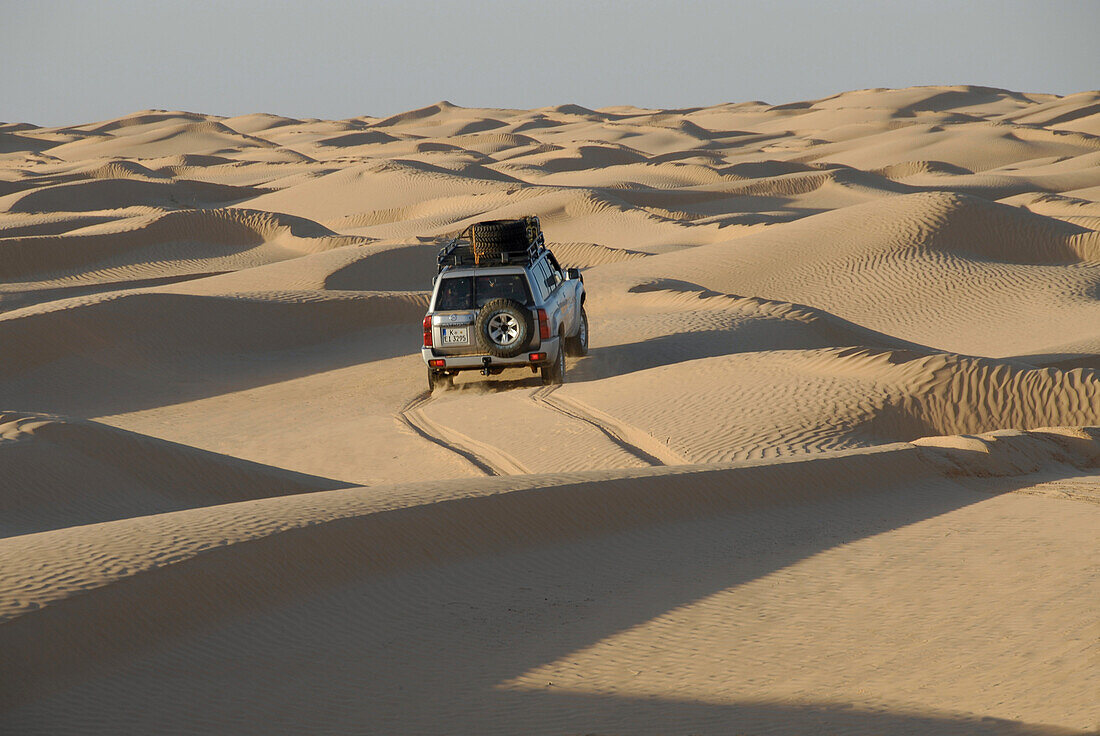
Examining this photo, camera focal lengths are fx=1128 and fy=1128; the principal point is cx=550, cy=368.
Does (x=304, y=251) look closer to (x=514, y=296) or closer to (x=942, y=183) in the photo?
(x=514, y=296)

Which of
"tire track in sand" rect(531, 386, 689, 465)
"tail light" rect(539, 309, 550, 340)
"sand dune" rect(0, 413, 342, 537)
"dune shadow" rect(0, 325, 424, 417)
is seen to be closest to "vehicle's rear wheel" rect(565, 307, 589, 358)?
"tire track in sand" rect(531, 386, 689, 465)

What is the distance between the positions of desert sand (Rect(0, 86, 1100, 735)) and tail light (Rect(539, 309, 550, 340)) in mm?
714

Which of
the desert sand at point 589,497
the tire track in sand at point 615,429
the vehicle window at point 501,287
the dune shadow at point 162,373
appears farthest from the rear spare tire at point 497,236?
the dune shadow at point 162,373

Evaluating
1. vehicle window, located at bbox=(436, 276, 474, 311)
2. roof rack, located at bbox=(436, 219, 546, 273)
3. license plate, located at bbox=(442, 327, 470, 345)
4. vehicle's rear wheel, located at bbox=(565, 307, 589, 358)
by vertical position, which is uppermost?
roof rack, located at bbox=(436, 219, 546, 273)

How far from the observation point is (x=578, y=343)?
609 inches

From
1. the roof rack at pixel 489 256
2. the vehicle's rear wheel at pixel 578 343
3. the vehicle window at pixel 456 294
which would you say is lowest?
the vehicle's rear wheel at pixel 578 343

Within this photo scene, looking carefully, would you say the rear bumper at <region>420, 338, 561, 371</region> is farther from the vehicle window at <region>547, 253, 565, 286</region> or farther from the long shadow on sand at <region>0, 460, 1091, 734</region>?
the long shadow on sand at <region>0, 460, 1091, 734</region>

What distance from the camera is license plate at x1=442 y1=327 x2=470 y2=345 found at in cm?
1310

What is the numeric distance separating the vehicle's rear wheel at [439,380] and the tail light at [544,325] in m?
1.47

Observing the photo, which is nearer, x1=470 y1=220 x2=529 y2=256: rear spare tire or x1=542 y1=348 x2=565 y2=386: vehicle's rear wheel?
x1=542 y1=348 x2=565 y2=386: vehicle's rear wheel

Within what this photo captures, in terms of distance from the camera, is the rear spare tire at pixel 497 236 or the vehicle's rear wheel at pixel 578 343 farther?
the vehicle's rear wheel at pixel 578 343

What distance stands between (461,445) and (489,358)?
66.9 inches

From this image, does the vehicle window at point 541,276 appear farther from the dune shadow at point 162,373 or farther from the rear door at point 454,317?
the dune shadow at point 162,373

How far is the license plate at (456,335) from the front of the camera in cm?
1310
